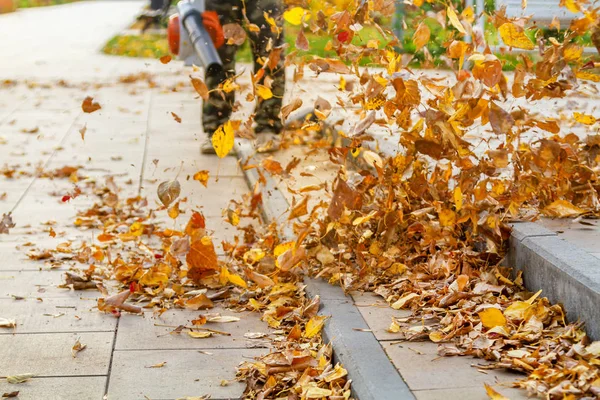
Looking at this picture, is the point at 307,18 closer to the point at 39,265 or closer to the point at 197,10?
the point at 39,265

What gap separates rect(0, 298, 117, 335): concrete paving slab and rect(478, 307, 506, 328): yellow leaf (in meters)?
1.56

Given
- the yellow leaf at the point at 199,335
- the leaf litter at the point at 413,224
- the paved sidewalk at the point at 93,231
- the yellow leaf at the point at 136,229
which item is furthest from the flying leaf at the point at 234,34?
the yellow leaf at the point at 199,335

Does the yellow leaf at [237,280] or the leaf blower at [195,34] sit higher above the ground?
the leaf blower at [195,34]

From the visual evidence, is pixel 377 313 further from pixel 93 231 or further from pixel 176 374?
pixel 93 231

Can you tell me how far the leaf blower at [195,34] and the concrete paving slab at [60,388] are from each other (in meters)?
3.97

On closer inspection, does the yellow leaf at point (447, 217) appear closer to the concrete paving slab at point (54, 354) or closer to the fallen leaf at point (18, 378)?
the concrete paving slab at point (54, 354)

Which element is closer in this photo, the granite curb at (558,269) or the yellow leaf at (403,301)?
the granite curb at (558,269)

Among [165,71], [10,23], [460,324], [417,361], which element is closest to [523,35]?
[460,324]

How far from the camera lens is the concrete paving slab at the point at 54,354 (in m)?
3.50

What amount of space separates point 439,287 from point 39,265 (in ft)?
7.10

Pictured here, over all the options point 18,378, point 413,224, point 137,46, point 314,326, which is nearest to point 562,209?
point 413,224

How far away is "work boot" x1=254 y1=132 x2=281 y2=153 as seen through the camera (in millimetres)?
7179

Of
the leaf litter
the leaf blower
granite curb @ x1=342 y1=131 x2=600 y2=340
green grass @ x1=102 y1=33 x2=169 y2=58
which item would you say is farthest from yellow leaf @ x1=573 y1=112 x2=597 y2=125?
green grass @ x1=102 y1=33 x2=169 y2=58

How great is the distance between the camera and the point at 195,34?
6996mm
